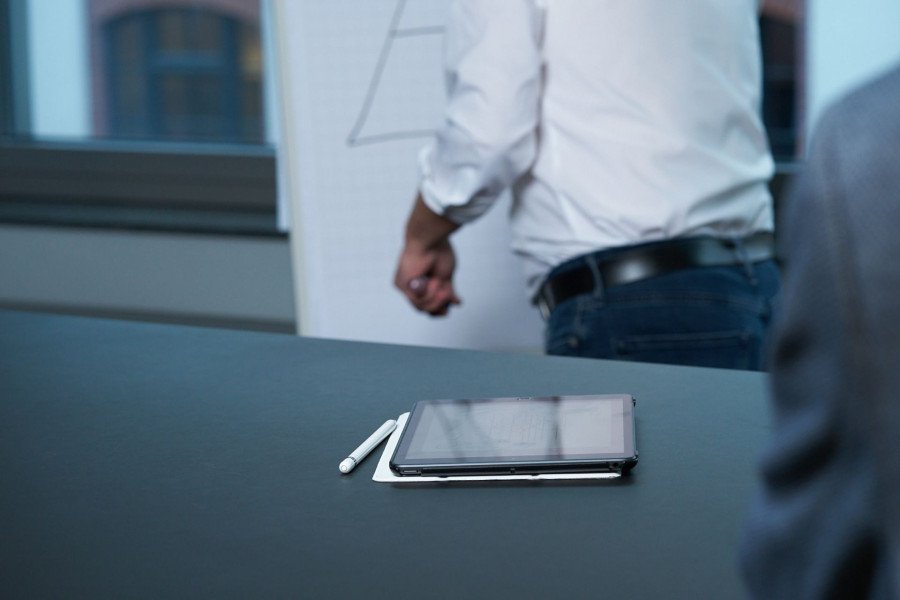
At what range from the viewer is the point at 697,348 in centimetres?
121

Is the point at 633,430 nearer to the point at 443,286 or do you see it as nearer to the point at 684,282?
the point at 684,282

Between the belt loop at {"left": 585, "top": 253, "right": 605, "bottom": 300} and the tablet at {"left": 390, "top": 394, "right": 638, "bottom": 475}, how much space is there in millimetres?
455

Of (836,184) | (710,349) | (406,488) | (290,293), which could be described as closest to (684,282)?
(710,349)

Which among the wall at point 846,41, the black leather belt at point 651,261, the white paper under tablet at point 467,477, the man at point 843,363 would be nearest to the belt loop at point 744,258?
the black leather belt at point 651,261

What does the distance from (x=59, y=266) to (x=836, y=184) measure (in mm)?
2678

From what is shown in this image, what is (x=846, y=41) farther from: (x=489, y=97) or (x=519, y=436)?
(x=519, y=436)

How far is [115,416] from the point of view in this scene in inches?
32.6

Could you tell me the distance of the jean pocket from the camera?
3.95 feet

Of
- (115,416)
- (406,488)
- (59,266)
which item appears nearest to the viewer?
(406,488)

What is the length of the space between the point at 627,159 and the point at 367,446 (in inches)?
26.1

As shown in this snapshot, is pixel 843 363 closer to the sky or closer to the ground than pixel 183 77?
closer to the ground

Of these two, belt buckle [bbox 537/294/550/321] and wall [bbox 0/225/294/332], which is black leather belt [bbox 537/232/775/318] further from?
wall [bbox 0/225/294/332]

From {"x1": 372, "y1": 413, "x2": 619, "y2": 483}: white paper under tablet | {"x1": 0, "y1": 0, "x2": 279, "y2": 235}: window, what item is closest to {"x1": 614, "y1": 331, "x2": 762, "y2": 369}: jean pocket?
{"x1": 372, "y1": 413, "x2": 619, "y2": 483}: white paper under tablet

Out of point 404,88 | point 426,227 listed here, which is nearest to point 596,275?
point 426,227
